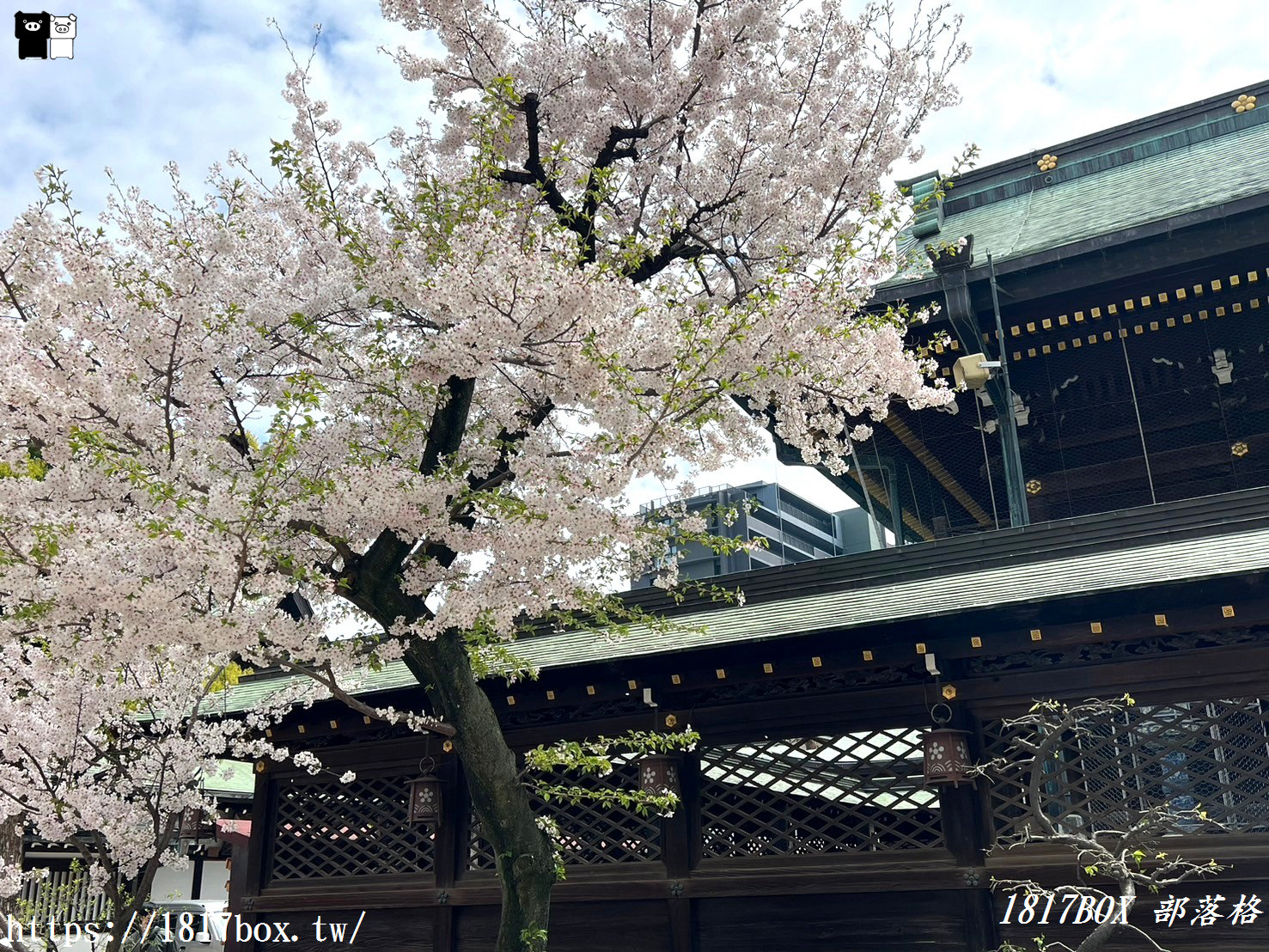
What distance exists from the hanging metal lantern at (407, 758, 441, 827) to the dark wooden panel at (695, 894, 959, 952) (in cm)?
256

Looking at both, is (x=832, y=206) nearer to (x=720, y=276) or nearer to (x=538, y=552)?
(x=720, y=276)

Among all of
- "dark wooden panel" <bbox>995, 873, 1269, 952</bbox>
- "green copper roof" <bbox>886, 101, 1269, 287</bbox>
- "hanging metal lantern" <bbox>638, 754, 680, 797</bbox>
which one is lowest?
"dark wooden panel" <bbox>995, 873, 1269, 952</bbox>

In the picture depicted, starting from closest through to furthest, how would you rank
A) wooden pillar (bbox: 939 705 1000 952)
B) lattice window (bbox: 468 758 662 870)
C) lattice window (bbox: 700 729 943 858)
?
1. wooden pillar (bbox: 939 705 1000 952)
2. lattice window (bbox: 700 729 943 858)
3. lattice window (bbox: 468 758 662 870)

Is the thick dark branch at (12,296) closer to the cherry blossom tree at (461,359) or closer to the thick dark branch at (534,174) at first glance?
the cherry blossom tree at (461,359)

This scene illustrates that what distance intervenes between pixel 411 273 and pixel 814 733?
4689 mm

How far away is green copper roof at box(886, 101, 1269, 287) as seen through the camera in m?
10.6

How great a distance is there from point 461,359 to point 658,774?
158 inches

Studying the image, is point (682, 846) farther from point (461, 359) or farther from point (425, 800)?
point (461, 359)

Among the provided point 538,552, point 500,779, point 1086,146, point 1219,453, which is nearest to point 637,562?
point 538,552

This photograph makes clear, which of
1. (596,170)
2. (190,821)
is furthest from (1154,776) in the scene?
(190,821)

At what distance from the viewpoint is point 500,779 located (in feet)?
20.8

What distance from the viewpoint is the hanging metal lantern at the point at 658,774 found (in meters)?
8.23

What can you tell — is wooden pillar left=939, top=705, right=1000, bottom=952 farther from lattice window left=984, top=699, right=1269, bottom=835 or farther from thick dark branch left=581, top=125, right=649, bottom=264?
thick dark branch left=581, top=125, right=649, bottom=264

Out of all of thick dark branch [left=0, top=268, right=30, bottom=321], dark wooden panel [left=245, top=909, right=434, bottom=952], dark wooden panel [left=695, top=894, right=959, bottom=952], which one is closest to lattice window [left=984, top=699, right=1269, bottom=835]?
dark wooden panel [left=695, top=894, right=959, bottom=952]
